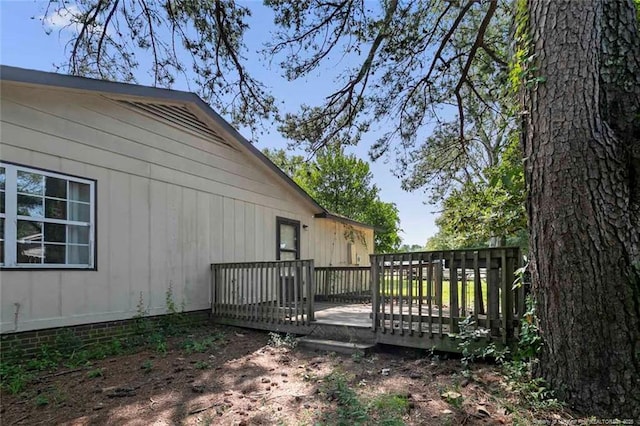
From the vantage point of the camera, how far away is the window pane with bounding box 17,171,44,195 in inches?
204

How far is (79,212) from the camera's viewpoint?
5.88 metres

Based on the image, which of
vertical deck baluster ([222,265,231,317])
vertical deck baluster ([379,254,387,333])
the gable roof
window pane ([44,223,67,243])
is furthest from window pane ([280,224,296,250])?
window pane ([44,223,67,243])

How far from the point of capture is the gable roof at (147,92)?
4.94m

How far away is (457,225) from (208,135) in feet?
18.3

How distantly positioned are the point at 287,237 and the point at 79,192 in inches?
230

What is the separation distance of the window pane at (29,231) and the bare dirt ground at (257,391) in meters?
1.86

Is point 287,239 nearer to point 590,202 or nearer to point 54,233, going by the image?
point 54,233

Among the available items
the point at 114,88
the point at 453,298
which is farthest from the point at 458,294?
the point at 114,88

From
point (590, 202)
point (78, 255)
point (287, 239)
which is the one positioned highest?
point (590, 202)

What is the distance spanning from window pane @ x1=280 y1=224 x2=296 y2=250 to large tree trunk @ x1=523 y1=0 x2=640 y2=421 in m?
7.71

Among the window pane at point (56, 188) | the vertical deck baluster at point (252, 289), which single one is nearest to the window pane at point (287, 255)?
the vertical deck baluster at point (252, 289)

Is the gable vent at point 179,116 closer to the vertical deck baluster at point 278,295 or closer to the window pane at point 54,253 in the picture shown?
the window pane at point 54,253

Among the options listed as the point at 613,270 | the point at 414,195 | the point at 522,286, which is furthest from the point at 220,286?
the point at 414,195

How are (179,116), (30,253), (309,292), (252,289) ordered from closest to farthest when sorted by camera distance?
1. (30,253)
2. (309,292)
3. (252,289)
4. (179,116)
